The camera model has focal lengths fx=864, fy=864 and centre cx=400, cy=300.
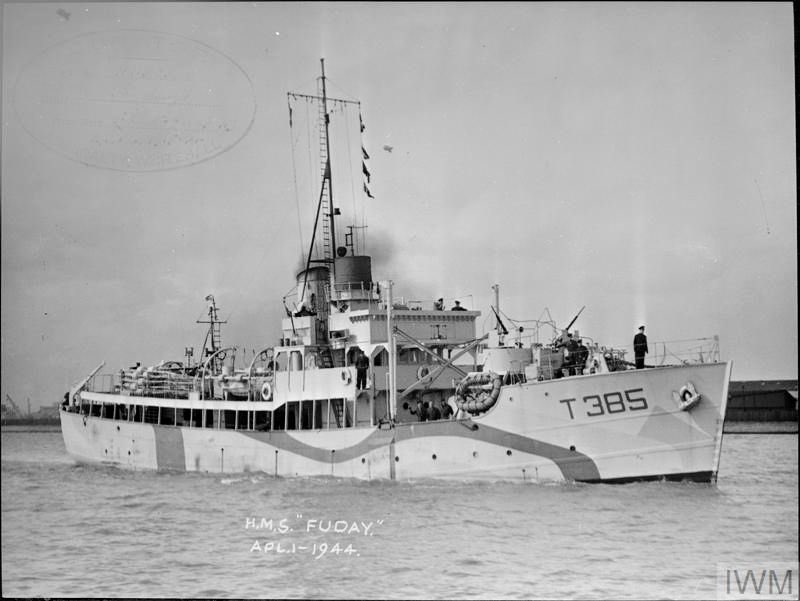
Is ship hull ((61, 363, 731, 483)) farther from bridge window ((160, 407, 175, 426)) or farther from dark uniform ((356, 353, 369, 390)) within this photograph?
bridge window ((160, 407, 175, 426))

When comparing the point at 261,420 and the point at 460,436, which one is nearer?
the point at 460,436

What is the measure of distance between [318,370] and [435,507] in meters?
4.38

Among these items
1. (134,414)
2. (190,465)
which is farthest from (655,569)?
(134,414)

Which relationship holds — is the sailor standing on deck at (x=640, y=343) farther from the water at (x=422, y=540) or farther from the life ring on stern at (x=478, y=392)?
the life ring on stern at (x=478, y=392)

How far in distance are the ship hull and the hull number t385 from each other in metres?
0.01

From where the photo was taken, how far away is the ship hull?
37.0 ft

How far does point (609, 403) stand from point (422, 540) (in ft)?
11.2

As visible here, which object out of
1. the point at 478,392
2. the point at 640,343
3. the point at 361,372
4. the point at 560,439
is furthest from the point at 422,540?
the point at 361,372

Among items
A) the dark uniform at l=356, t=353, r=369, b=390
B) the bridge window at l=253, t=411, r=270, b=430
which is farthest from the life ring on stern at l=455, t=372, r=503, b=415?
the bridge window at l=253, t=411, r=270, b=430

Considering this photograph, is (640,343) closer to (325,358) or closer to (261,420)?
(325,358)

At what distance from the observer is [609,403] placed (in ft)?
37.8

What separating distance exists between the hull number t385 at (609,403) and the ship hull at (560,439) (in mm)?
13

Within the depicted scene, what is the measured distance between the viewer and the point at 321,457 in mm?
14031

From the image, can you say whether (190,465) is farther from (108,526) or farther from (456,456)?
(456,456)
